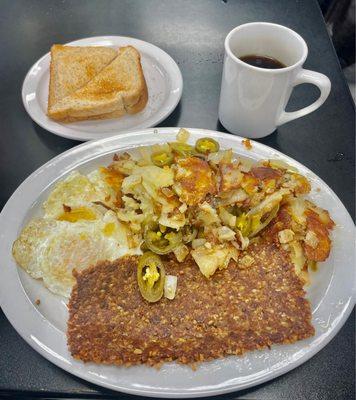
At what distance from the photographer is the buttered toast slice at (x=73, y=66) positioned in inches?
75.2

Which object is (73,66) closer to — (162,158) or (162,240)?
(162,158)

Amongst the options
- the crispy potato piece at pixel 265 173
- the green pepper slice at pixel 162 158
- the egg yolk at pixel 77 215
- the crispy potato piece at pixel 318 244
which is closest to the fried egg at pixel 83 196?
the egg yolk at pixel 77 215

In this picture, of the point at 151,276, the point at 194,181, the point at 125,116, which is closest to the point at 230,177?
the point at 194,181

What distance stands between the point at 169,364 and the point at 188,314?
0.16 meters

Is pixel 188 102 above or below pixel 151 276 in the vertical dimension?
above

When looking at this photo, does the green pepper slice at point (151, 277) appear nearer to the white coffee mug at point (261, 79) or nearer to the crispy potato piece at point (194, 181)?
the crispy potato piece at point (194, 181)

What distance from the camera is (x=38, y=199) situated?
1517mm

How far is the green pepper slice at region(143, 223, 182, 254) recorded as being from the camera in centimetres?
140

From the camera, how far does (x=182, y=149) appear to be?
5.27 feet

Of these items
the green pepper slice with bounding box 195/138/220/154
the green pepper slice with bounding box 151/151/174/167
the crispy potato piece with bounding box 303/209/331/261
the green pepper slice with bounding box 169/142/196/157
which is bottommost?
the crispy potato piece with bounding box 303/209/331/261

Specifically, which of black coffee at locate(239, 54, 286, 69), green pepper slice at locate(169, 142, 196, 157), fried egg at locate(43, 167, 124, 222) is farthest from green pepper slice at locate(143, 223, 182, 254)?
black coffee at locate(239, 54, 286, 69)

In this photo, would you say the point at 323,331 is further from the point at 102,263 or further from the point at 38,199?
the point at 38,199

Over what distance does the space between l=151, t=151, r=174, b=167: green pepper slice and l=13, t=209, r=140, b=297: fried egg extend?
27 cm

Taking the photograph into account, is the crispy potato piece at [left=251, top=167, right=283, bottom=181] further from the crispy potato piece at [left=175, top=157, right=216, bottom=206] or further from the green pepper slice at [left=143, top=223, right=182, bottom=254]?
the green pepper slice at [left=143, top=223, right=182, bottom=254]
